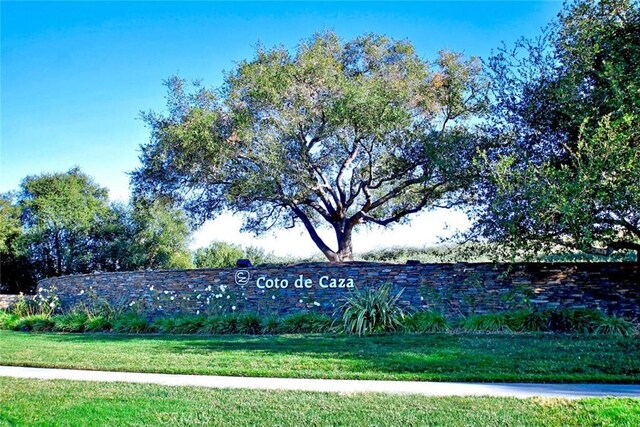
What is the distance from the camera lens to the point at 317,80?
1684cm

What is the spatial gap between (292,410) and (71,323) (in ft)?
38.8

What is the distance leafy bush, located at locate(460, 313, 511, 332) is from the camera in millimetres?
11469

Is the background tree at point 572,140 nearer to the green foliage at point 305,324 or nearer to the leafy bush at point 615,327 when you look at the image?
the leafy bush at point 615,327

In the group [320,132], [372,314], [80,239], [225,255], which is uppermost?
[320,132]

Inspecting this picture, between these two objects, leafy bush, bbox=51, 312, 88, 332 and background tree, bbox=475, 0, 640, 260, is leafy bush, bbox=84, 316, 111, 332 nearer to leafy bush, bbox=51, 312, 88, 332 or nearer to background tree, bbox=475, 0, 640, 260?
leafy bush, bbox=51, 312, 88, 332

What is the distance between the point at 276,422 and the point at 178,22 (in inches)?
428

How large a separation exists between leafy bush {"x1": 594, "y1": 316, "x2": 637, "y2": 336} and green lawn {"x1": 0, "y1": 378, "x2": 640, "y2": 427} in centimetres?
564

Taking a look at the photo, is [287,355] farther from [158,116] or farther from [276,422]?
[158,116]

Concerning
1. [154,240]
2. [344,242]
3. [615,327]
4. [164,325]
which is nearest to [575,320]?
[615,327]

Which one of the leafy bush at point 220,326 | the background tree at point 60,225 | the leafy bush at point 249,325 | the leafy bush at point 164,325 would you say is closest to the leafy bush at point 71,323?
the leafy bush at point 164,325

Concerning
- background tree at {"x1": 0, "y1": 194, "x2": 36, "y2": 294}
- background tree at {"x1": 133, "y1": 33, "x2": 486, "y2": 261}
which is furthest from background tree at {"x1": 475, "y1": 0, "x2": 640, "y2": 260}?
background tree at {"x1": 0, "y1": 194, "x2": 36, "y2": 294}

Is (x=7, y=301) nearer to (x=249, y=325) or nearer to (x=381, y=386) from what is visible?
(x=249, y=325)

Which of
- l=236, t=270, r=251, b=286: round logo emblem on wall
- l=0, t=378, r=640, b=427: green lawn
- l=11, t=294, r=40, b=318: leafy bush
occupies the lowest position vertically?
l=0, t=378, r=640, b=427: green lawn

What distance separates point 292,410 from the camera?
219 inches
